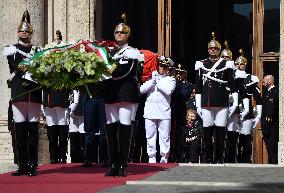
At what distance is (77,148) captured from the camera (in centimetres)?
1363

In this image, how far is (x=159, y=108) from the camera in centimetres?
1323

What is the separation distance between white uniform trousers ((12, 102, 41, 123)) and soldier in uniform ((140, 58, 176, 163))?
131 inches

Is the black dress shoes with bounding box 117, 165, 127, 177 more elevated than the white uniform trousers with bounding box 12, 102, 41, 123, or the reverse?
the white uniform trousers with bounding box 12, 102, 41, 123

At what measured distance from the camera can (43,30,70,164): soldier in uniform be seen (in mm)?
13039

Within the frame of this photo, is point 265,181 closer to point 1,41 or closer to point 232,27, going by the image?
point 1,41

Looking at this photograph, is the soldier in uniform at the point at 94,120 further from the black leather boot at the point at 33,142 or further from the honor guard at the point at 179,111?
the honor guard at the point at 179,111

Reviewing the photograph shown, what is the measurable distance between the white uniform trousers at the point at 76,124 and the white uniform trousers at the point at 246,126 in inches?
107

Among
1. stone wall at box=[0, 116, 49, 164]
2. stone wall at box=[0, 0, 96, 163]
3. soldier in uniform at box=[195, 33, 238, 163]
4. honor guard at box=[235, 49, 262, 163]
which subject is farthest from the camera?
stone wall at box=[0, 0, 96, 163]

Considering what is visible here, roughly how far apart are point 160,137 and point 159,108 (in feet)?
1.50

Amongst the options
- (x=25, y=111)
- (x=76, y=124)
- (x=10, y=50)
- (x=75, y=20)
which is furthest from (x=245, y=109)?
(x=10, y=50)

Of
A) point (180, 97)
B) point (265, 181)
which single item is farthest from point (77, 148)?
point (265, 181)

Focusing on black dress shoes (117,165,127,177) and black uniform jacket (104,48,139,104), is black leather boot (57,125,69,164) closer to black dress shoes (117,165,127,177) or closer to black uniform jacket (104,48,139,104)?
black dress shoes (117,165,127,177)

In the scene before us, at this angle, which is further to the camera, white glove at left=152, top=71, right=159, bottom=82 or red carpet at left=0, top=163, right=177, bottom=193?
white glove at left=152, top=71, right=159, bottom=82

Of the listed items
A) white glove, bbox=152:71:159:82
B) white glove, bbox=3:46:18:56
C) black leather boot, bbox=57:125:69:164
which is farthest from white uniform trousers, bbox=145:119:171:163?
white glove, bbox=3:46:18:56
